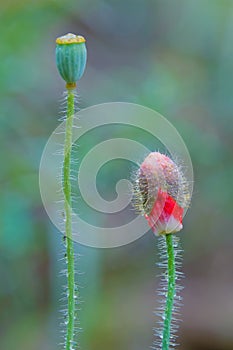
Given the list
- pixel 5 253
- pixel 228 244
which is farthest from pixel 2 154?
pixel 228 244

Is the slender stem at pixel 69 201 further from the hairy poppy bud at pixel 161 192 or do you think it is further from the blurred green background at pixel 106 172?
A: the blurred green background at pixel 106 172

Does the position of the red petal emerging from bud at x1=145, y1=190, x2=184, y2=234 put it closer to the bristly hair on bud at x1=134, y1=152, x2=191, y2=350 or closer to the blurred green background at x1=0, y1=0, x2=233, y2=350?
the bristly hair on bud at x1=134, y1=152, x2=191, y2=350

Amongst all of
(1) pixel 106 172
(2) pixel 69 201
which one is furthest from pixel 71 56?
(1) pixel 106 172

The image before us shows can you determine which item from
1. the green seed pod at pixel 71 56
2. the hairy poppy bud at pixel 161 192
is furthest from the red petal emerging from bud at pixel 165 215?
the green seed pod at pixel 71 56

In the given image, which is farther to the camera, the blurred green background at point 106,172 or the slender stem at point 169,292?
the blurred green background at point 106,172

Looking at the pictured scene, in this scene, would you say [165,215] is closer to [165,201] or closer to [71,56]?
[165,201]
